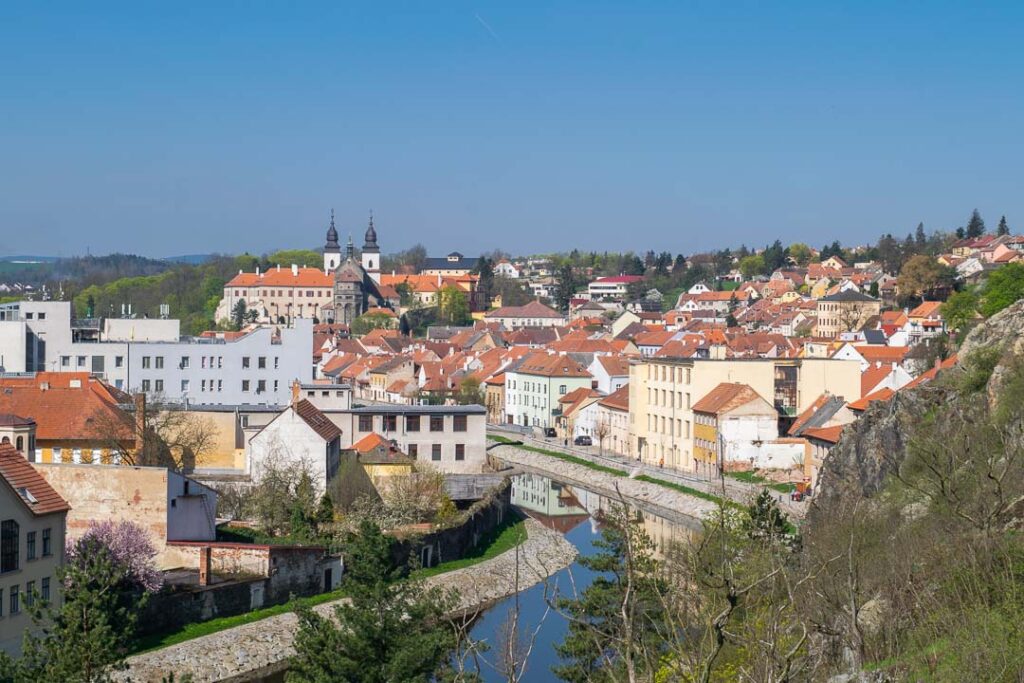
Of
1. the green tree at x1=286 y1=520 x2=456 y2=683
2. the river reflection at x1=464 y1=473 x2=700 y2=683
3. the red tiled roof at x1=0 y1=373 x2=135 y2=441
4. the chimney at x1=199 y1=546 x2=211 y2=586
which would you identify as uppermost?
the red tiled roof at x1=0 y1=373 x2=135 y2=441

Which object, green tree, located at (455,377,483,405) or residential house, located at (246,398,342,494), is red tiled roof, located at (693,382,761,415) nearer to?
residential house, located at (246,398,342,494)

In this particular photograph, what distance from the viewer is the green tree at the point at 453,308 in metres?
142

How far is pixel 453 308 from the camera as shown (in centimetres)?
→ 14288

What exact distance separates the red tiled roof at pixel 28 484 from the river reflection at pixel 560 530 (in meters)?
6.93

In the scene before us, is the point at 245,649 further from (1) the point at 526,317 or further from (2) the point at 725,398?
(1) the point at 526,317

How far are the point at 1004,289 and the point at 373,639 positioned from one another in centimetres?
A: 4137

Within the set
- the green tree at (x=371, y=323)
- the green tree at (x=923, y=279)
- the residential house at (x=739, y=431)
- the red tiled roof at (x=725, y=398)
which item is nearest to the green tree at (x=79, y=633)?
the residential house at (x=739, y=431)

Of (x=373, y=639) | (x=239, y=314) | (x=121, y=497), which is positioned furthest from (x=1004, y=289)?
(x=239, y=314)

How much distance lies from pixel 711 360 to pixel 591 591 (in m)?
30.9

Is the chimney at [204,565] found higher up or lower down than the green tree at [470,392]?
higher up

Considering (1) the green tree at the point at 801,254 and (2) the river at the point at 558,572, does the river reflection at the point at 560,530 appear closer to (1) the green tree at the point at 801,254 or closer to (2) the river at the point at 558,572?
(2) the river at the point at 558,572

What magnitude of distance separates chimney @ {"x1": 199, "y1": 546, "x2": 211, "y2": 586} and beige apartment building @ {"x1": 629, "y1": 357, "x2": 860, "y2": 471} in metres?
25.4

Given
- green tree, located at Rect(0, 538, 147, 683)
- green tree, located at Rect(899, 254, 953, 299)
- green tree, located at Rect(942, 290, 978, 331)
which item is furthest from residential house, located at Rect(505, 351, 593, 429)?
green tree, located at Rect(0, 538, 147, 683)

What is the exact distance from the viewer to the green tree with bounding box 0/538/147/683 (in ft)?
55.6
